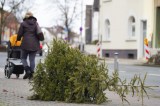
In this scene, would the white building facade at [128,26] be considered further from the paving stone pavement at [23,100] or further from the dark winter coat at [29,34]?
the paving stone pavement at [23,100]

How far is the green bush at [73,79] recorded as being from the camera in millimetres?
9305

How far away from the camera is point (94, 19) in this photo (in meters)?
85.9

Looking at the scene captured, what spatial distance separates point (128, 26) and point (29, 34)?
2821 cm

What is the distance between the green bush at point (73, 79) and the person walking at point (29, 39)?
4.07 m

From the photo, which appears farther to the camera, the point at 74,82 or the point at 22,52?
the point at 22,52

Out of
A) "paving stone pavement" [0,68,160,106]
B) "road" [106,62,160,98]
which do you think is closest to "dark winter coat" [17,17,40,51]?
"paving stone pavement" [0,68,160,106]

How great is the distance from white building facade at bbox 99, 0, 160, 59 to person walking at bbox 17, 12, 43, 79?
77.9ft

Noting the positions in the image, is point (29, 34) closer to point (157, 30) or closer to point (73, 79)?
point (73, 79)

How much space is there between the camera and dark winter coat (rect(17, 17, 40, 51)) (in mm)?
13820

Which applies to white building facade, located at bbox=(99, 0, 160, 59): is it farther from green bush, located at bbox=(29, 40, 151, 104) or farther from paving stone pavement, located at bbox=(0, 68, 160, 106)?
green bush, located at bbox=(29, 40, 151, 104)

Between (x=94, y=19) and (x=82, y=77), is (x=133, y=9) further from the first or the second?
(x=94, y=19)

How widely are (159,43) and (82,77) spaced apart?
1117 inches

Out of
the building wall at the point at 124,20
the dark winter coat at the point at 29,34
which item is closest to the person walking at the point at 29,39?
the dark winter coat at the point at 29,34

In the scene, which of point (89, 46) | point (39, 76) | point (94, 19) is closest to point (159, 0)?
point (89, 46)
